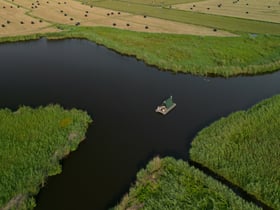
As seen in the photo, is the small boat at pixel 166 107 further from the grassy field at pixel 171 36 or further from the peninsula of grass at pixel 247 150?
the grassy field at pixel 171 36

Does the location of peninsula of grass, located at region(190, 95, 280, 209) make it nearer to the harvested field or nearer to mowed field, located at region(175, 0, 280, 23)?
the harvested field

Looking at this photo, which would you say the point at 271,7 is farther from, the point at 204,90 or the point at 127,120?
the point at 127,120

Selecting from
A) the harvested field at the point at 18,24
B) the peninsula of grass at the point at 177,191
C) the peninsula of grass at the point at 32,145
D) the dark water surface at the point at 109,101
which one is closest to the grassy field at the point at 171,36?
the harvested field at the point at 18,24

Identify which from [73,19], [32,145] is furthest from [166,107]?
[73,19]

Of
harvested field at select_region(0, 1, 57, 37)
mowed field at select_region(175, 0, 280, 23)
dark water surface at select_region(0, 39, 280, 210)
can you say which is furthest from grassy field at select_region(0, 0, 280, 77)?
mowed field at select_region(175, 0, 280, 23)

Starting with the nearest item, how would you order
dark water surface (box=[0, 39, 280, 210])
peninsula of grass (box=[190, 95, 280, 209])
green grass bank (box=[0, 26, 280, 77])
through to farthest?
peninsula of grass (box=[190, 95, 280, 209]) < dark water surface (box=[0, 39, 280, 210]) < green grass bank (box=[0, 26, 280, 77])

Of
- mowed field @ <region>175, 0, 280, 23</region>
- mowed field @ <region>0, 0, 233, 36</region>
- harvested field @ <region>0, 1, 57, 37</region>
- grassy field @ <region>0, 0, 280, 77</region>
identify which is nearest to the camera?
grassy field @ <region>0, 0, 280, 77</region>

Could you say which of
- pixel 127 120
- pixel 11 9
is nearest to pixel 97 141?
pixel 127 120

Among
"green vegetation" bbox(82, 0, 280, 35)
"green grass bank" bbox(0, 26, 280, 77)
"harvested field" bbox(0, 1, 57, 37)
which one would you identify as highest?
"green vegetation" bbox(82, 0, 280, 35)

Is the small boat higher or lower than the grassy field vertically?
lower
